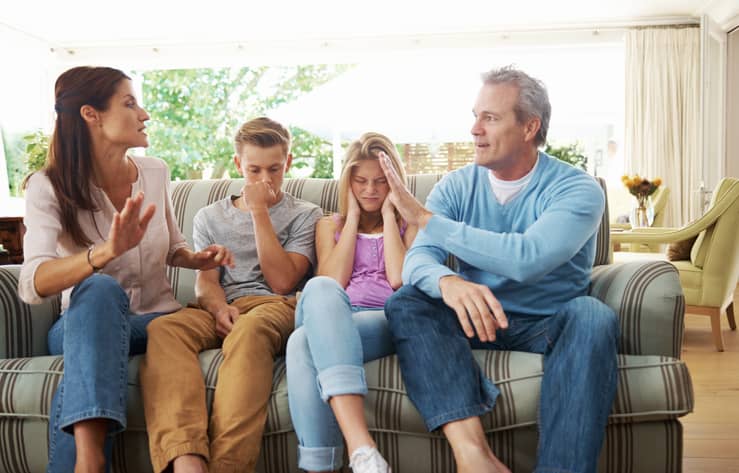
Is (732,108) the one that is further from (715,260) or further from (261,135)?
(261,135)

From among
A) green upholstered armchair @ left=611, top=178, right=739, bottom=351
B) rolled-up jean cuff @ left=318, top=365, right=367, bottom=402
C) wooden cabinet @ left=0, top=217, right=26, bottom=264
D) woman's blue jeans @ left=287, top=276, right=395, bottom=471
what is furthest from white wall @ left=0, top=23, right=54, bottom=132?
rolled-up jean cuff @ left=318, top=365, right=367, bottom=402

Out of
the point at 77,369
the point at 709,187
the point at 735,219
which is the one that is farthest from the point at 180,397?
the point at 709,187

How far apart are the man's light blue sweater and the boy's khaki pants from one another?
0.41 meters

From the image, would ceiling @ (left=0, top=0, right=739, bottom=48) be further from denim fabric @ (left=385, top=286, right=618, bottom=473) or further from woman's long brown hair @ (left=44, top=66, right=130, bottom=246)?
denim fabric @ (left=385, top=286, right=618, bottom=473)

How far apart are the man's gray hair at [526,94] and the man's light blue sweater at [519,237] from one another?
4.2 inches

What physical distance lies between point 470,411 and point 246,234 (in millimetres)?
915

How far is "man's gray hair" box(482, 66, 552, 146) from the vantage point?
1862 mm

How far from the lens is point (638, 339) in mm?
1678

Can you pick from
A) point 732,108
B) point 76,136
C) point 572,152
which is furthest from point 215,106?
point 76,136

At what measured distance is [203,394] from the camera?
5.28 ft

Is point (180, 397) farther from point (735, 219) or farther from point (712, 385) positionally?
point (735, 219)

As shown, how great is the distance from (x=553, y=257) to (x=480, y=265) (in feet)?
0.54

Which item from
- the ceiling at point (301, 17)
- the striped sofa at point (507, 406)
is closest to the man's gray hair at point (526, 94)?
the striped sofa at point (507, 406)

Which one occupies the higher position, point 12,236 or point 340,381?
point 12,236
